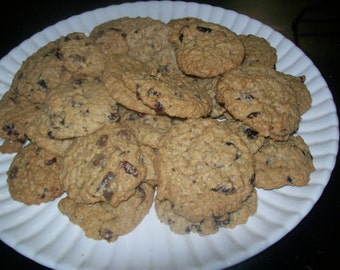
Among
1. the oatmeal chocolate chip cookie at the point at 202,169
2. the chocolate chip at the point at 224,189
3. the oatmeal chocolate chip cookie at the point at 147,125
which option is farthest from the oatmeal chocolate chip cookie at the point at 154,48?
the chocolate chip at the point at 224,189

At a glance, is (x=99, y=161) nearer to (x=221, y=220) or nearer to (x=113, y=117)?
(x=113, y=117)

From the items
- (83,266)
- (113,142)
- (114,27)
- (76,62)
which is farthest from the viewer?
(114,27)

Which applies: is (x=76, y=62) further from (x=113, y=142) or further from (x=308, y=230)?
(x=308, y=230)

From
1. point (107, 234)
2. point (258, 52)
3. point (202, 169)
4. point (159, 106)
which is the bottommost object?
point (107, 234)

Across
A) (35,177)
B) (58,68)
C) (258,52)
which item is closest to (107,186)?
(35,177)

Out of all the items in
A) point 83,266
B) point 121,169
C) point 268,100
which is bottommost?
point 83,266

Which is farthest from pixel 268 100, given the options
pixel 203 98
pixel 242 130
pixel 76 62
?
pixel 76 62

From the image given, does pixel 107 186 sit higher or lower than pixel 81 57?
lower

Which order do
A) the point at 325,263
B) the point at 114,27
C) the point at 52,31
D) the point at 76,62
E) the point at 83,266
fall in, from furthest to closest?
the point at 52,31
the point at 114,27
the point at 76,62
the point at 325,263
the point at 83,266
